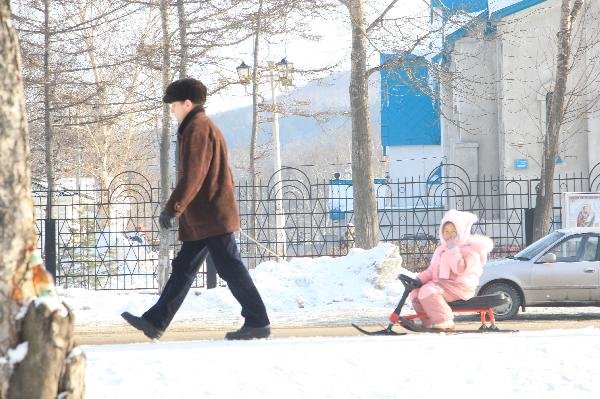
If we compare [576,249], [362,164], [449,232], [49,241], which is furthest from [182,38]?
[449,232]

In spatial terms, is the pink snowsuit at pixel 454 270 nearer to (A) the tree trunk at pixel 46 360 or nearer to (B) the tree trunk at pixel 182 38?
(A) the tree trunk at pixel 46 360

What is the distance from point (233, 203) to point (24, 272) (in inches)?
163

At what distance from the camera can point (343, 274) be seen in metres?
16.6

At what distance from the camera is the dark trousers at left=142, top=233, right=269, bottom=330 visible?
8.88m

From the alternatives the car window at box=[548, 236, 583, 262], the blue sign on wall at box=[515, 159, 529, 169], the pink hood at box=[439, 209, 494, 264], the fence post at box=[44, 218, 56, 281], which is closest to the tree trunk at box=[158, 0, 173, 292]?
the fence post at box=[44, 218, 56, 281]

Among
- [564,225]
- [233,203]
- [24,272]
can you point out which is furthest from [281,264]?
[24,272]

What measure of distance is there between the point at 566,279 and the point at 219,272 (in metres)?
7.11

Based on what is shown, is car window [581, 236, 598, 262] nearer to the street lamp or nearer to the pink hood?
the pink hood

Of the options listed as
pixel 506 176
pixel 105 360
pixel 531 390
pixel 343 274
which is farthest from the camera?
pixel 506 176

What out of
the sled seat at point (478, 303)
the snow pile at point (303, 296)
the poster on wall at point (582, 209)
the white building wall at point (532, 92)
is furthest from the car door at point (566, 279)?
the white building wall at point (532, 92)

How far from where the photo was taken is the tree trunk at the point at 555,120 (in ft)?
64.4

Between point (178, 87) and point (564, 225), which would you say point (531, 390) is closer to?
point (178, 87)

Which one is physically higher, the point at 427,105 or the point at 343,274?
the point at 427,105

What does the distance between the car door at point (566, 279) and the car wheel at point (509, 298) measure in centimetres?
23
